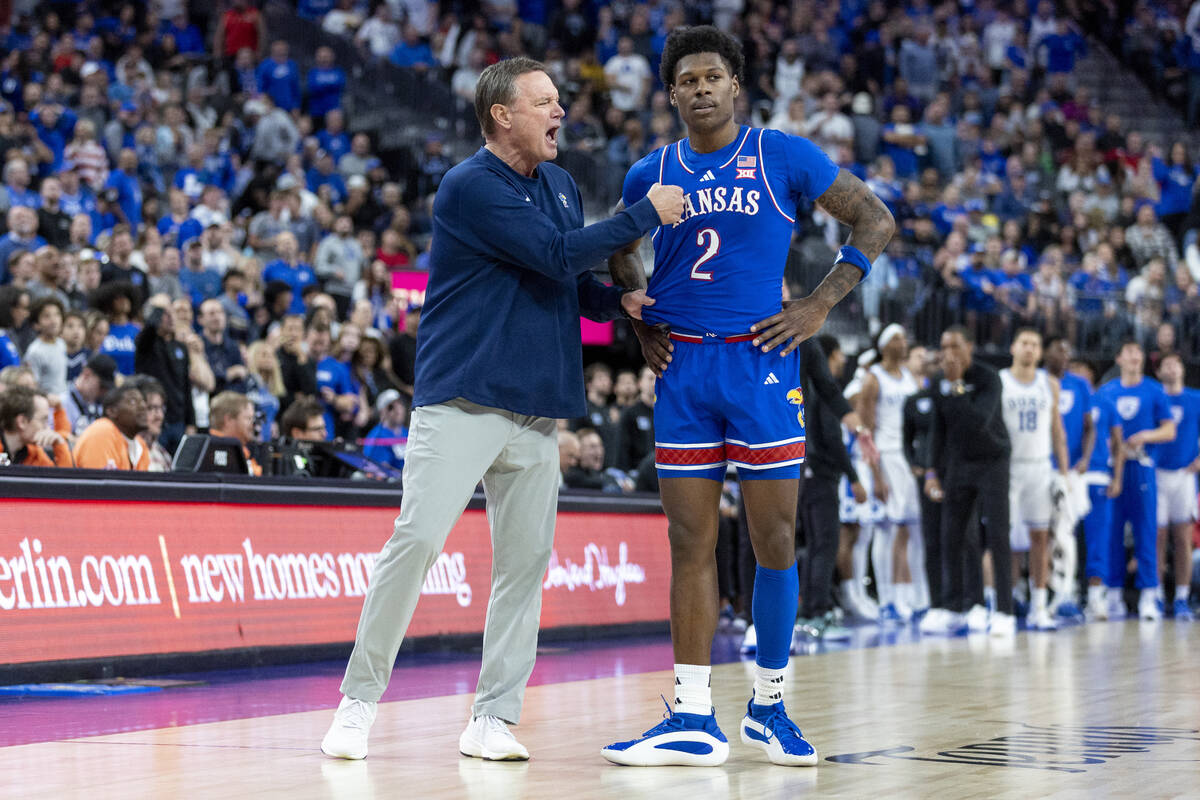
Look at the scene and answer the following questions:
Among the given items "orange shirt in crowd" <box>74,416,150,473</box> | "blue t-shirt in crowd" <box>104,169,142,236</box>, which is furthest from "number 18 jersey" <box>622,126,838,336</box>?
"blue t-shirt in crowd" <box>104,169,142,236</box>

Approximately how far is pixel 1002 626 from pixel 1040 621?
0.77 m

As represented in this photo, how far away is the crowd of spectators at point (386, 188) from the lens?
1211 cm

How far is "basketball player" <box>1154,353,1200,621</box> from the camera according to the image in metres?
14.5

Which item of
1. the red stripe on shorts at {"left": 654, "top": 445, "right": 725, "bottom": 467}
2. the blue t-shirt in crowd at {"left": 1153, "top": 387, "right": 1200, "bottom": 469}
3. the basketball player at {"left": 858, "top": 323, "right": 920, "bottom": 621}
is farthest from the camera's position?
the blue t-shirt in crowd at {"left": 1153, "top": 387, "right": 1200, "bottom": 469}

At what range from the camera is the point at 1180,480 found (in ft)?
48.0

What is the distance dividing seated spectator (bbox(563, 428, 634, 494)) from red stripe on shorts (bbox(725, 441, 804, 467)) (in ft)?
24.3

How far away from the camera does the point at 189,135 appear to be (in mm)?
17281

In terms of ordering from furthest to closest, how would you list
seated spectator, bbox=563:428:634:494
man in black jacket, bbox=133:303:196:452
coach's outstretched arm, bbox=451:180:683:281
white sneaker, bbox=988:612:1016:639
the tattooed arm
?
seated spectator, bbox=563:428:634:494, white sneaker, bbox=988:612:1016:639, man in black jacket, bbox=133:303:196:452, the tattooed arm, coach's outstretched arm, bbox=451:180:683:281

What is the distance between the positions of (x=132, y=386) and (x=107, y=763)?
488cm

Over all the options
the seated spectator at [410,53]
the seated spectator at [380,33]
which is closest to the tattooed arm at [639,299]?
the seated spectator at [410,53]

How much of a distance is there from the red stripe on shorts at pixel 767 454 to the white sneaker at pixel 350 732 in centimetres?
152

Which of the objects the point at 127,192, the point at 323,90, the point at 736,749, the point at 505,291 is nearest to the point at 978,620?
the point at 736,749

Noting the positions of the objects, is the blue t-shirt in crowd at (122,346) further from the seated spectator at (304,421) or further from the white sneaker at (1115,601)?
the white sneaker at (1115,601)

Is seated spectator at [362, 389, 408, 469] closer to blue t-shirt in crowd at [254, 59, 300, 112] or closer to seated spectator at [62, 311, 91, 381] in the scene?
seated spectator at [62, 311, 91, 381]
